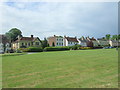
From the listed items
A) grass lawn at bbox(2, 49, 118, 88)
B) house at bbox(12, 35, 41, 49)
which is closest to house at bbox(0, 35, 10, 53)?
house at bbox(12, 35, 41, 49)

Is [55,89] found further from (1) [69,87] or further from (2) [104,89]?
(2) [104,89]

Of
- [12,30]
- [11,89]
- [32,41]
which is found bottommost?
[11,89]

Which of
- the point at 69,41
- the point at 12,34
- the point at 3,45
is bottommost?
the point at 3,45

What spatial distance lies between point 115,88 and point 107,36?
413ft

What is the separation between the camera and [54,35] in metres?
69.8

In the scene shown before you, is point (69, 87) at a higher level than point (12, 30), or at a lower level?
lower

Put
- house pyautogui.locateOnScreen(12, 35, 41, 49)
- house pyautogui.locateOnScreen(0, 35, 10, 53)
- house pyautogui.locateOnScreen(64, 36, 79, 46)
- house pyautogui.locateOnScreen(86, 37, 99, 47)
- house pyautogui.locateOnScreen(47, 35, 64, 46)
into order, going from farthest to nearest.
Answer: house pyautogui.locateOnScreen(86, 37, 99, 47) < house pyautogui.locateOnScreen(64, 36, 79, 46) < house pyautogui.locateOnScreen(47, 35, 64, 46) < house pyautogui.locateOnScreen(12, 35, 41, 49) < house pyautogui.locateOnScreen(0, 35, 10, 53)

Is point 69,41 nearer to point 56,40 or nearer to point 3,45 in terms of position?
point 56,40

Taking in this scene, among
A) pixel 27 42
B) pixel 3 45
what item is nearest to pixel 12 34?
pixel 27 42

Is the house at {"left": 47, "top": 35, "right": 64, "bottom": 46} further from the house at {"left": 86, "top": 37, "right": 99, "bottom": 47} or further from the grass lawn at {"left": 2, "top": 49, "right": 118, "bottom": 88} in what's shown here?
the grass lawn at {"left": 2, "top": 49, "right": 118, "bottom": 88}

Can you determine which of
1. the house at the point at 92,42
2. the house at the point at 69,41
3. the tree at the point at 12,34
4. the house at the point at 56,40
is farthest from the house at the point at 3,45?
the house at the point at 92,42

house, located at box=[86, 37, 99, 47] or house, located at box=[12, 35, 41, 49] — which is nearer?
house, located at box=[12, 35, 41, 49]

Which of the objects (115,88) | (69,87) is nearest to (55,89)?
(69,87)

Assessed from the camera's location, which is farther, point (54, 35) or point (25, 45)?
point (54, 35)
